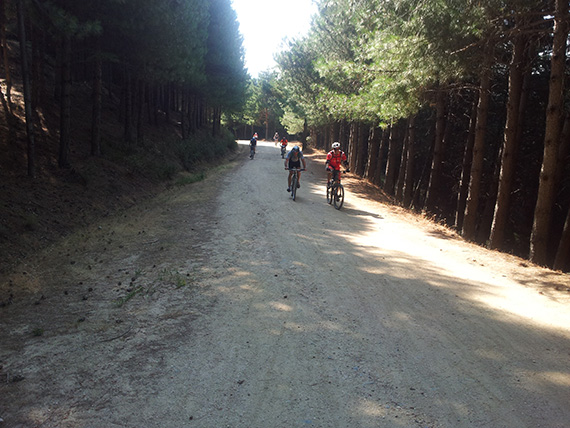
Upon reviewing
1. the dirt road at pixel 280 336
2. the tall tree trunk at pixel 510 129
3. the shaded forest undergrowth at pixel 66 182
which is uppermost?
the tall tree trunk at pixel 510 129

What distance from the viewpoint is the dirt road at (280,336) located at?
3412mm

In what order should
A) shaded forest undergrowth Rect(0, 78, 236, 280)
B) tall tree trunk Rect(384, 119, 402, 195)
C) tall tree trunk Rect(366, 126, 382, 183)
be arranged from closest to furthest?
shaded forest undergrowth Rect(0, 78, 236, 280) < tall tree trunk Rect(384, 119, 402, 195) < tall tree trunk Rect(366, 126, 382, 183)

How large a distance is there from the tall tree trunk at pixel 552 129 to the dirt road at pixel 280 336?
1.03 metres

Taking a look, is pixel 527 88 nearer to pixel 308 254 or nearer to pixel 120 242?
pixel 308 254

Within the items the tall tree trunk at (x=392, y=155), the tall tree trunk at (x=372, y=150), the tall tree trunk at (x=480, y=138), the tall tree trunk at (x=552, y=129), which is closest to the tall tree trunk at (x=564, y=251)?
the tall tree trunk at (x=552, y=129)

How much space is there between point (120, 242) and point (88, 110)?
14.5m

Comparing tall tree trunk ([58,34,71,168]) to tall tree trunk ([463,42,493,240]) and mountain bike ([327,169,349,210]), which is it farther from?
tall tree trunk ([463,42,493,240])

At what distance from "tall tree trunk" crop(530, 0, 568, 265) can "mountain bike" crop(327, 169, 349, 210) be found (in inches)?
238

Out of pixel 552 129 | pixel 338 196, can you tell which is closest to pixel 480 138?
pixel 552 129

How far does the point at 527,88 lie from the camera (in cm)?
1305

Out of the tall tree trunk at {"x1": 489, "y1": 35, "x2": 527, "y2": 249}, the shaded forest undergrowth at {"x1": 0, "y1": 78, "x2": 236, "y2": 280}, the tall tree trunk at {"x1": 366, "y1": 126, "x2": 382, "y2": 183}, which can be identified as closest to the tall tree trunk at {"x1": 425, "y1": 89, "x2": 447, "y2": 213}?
the tall tree trunk at {"x1": 489, "y1": 35, "x2": 527, "y2": 249}

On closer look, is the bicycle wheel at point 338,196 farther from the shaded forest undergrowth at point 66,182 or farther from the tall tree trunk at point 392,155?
the shaded forest undergrowth at point 66,182

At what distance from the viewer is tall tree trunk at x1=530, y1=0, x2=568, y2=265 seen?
26.5ft

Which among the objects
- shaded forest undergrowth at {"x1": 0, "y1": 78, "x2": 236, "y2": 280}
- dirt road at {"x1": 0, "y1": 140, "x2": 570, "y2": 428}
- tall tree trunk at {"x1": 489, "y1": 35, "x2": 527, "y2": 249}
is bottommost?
dirt road at {"x1": 0, "y1": 140, "x2": 570, "y2": 428}
